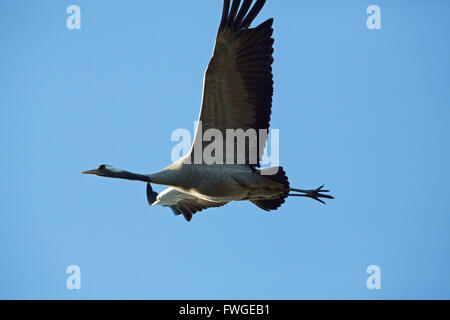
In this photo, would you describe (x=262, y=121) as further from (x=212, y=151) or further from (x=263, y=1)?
(x=263, y=1)

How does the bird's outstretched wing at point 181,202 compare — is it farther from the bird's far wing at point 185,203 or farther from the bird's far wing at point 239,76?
the bird's far wing at point 239,76

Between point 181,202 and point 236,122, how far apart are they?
222 centimetres

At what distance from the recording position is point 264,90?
8961 millimetres

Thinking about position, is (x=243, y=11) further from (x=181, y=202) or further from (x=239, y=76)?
(x=181, y=202)

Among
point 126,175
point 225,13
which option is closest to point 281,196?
point 126,175

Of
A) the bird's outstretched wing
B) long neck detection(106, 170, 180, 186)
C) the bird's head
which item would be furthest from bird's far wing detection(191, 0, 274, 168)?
the bird's outstretched wing

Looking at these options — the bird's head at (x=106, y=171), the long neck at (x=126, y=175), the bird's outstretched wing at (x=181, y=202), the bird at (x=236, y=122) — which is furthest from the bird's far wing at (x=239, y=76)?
the bird's outstretched wing at (x=181, y=202)

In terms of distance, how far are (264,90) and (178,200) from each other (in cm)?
280

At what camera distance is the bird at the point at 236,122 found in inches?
344

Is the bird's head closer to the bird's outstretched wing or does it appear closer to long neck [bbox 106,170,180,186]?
long neck [bbox 106,170,180,186]

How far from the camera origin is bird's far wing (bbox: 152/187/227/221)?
10.6 m

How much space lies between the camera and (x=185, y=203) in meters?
10.8
